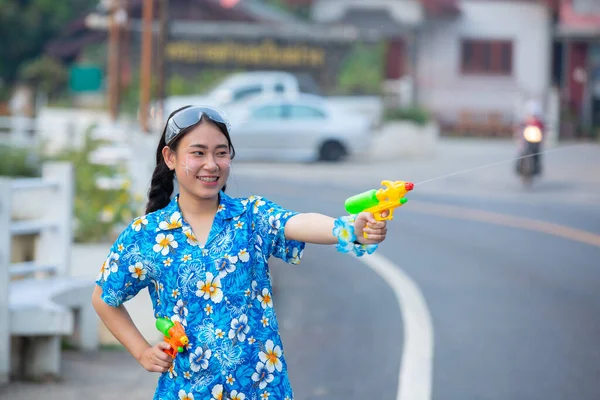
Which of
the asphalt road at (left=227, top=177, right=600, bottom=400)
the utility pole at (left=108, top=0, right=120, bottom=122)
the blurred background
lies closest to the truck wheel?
the blurred background

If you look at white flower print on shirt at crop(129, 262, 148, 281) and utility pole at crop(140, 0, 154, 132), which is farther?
utility pole at crop(140, 0, 154, 132)

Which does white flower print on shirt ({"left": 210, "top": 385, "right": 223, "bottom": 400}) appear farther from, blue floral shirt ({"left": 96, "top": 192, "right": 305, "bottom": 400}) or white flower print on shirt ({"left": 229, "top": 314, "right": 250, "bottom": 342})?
white flower print on shirt ({"left": 229, "top": 314, "right": 250, "bottom": 342})

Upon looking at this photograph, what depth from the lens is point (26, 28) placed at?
175 feet

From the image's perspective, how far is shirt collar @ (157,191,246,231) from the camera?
3.88 metres

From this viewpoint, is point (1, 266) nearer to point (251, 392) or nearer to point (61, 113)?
point (251, 392)

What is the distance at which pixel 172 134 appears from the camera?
399 cm

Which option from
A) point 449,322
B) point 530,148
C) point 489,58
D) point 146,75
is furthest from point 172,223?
point 489,58

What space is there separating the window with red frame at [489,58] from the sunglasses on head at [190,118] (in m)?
42.0

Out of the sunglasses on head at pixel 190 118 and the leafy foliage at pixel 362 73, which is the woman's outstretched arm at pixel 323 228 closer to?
the sunglasses on head at pixel 190 118

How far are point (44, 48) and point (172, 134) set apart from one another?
51460 millimetres

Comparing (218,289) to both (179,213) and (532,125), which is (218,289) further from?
(532,125)

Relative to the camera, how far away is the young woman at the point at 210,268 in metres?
3.79

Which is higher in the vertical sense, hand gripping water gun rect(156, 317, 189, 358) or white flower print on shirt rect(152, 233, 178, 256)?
white flower print on shirt rect(152, 233, 178, 256)

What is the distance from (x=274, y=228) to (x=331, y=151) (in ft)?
86.1
